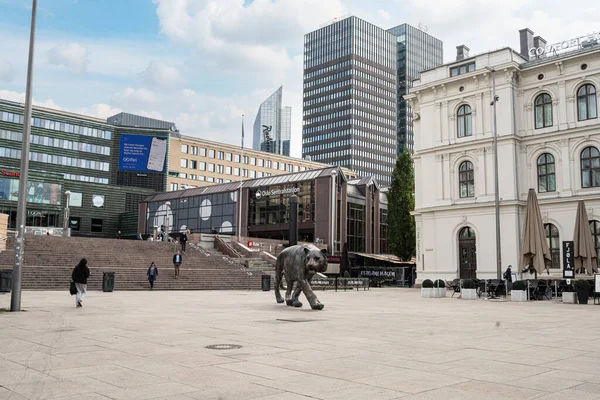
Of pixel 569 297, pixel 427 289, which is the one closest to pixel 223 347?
pixel 569 297

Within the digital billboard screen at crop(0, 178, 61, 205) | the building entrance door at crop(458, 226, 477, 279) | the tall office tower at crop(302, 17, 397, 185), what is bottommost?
the building entrance door at crop(458, 226, 477, 279)

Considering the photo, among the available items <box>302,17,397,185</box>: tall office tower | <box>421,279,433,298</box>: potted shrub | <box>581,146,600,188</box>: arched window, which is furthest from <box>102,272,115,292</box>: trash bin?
<box>302,17,397,185</box>: tall office tower

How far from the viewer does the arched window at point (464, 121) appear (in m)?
43.8

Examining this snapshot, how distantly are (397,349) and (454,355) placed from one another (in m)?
0.98

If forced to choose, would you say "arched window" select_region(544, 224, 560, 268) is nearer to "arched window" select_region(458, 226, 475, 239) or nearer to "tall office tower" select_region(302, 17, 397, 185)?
"arched window" select_region(458, 226, 475, 239)

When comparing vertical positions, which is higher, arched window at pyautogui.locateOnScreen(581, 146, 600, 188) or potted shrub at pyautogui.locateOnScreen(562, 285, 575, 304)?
arched window at pyautogui.locateOnScreen(581, 146, 600, 188)

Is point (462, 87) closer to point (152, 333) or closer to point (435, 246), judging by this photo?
point (435, 246)

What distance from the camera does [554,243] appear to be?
39.7 m

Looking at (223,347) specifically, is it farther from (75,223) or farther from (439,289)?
(75,223)

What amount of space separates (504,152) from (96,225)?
67.5m

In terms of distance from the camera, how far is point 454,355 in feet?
29.2

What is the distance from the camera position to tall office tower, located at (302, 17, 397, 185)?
553ft

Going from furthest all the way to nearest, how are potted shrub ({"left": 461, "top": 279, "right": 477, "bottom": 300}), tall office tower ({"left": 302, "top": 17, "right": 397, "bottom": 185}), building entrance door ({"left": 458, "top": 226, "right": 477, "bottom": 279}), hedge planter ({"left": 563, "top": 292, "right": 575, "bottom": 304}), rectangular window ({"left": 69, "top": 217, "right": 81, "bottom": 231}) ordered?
tall office tower ({"left": 302, "top": 17, "right": 397, "bottom": 185})
rectangular window ({"left": 69, "top": 217, "right": 81, "bottom": 231})
building entrance door ({"left": 458, "top": 226, "right": 477, "bottom": 279})
potted shrub ({"left": 461, "top": 279, "right": 477, "bottom": 300})
hedge planter ({"left": 563, "top": 292, "right": 575, "bottom": 304})

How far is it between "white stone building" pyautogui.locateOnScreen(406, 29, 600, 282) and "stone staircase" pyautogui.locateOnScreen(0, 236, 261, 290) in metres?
15.6
